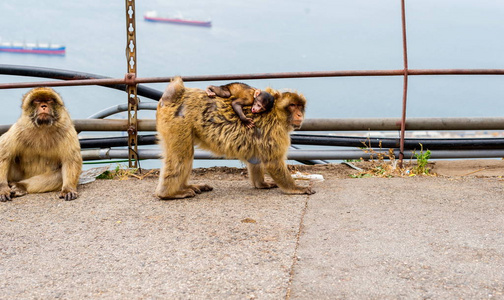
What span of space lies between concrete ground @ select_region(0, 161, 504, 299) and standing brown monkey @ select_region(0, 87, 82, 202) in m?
0.14

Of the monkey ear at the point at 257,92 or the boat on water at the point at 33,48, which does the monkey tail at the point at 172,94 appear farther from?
the boat on water at the point at 33,48

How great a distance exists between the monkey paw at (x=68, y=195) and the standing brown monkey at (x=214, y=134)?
731 millimetres

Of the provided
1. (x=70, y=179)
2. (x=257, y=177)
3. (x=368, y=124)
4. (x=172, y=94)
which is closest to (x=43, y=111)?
(x=70, y=179)

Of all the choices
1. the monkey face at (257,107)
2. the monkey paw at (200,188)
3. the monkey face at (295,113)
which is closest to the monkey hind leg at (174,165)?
the monkey paw at (200,188)

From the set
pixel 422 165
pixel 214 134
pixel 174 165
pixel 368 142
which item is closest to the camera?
pixel 174 165

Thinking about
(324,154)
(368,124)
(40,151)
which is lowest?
(324,154)

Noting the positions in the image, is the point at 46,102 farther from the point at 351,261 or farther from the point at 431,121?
the point at 431,121

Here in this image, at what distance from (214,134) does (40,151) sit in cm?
157

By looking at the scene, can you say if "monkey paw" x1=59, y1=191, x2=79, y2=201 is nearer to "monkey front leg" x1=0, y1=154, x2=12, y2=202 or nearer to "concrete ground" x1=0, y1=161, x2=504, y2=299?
"concrete ground" x1=0, y1=161, x2=504, y2=299

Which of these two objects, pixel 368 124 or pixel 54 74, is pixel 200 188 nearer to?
pixel 368 124

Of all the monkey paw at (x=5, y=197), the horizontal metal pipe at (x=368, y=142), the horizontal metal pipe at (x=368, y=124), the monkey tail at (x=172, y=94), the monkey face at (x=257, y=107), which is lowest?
the monkey paw at (x=5, y=197)

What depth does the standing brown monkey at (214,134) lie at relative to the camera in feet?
15.6

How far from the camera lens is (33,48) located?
9.89 meters

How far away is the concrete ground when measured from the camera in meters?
3.13
